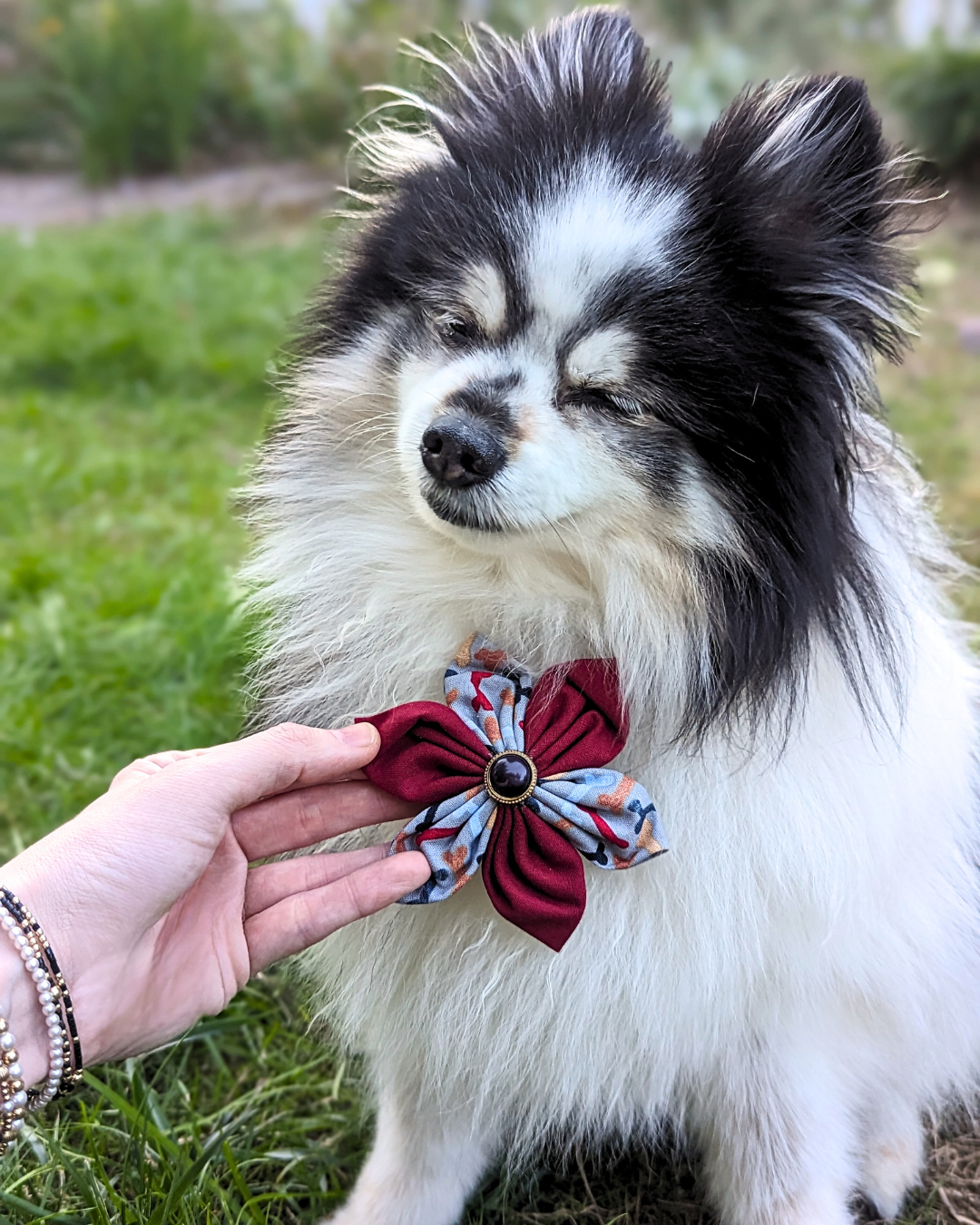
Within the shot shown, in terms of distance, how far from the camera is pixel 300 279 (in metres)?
6.00

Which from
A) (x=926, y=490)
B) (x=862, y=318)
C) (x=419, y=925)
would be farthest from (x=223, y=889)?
(x=926, y=490)

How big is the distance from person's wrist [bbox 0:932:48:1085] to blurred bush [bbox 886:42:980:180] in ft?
24.9

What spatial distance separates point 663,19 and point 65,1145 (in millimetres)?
10005

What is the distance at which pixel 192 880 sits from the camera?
136cm

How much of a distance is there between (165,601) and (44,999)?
1893mm

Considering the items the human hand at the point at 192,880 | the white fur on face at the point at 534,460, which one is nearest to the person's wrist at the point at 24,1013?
the human hand at the point at 192,880

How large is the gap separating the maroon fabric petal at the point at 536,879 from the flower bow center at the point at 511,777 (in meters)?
0.02

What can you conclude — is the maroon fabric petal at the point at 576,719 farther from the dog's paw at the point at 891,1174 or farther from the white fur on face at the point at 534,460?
the dog's paw at the point at 891,1174

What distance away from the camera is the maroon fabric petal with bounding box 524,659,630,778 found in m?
1.35

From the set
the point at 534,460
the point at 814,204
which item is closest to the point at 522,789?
the point at 534,460

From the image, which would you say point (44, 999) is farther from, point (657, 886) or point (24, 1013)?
point (657, 886)

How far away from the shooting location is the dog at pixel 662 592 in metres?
1.35

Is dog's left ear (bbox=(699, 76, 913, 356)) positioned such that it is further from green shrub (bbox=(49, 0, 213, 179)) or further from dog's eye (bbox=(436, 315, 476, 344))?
green shrub (bbox=(49, 0, 213, 179))

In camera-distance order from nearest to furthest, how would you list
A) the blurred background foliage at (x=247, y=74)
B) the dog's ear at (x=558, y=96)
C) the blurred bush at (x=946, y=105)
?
the dog's ear at (x=558, y=96) < the blurred bush at (x=946, y=105) < the blurred background foliage at (x=247, y=74)
